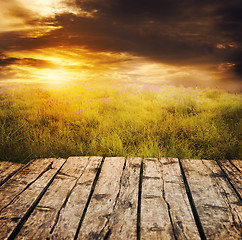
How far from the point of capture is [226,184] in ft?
6.56

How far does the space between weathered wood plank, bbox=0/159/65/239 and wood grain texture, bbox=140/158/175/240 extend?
0.96 m

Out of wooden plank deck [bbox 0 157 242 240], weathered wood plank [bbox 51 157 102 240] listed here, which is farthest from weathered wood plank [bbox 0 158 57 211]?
weathered wood plank [bbox 51 157 102 240]

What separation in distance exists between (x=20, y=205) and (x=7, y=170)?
3.02 feet

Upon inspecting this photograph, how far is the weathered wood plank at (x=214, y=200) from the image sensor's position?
1430 millimetres

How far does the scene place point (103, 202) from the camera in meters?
1.69

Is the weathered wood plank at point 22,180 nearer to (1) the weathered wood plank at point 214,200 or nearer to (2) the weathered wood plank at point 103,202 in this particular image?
(2) the weathered wood plank at point 103,202

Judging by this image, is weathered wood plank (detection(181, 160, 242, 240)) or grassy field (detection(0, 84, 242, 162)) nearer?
weathered wood plank (detection(181, 160, 242, 240))

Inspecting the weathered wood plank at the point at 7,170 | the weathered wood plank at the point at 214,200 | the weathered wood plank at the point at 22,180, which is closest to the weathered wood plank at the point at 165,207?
the weathered wood plank at the point at 214,200

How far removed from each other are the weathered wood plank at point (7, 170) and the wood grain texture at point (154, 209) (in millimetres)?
1554

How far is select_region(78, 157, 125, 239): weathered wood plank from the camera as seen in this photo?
1.41 meters

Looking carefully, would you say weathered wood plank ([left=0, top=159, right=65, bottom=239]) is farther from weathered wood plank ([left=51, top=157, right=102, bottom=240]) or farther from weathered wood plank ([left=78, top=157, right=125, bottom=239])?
weathered wood plank ([left=78, top=157, right=125, bottom=239])

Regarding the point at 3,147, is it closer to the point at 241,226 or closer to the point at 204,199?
the point at 204,199

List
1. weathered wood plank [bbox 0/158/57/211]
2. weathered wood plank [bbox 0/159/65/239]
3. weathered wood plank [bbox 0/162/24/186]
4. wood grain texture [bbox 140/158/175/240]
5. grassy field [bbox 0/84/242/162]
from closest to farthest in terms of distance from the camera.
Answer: wood grain texture [bbox 140/158/175/240]
weathered wood plank [bbox 0/159/65/239]
weathered wood plank [bbox 0/158/57/211]
weathered wood plank [bbox 0/162/24/186]
grassy field [bbox 0/84/242/162]

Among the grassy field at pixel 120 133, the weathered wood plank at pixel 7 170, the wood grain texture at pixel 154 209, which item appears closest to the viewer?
the wood grain texture at pixel 154 209
